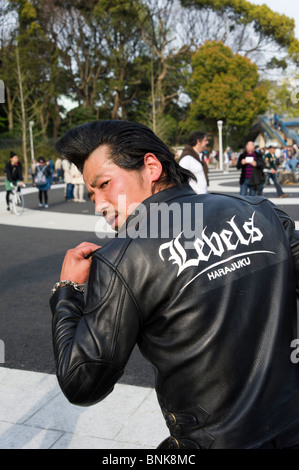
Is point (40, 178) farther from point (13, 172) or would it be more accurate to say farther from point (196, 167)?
point (196, 167)

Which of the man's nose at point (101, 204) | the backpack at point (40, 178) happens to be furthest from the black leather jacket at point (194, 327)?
the backpack at point (40, 178)

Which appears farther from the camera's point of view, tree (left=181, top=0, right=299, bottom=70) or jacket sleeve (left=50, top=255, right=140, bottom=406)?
tree (left=181, top=0, right=299, bottom=70)

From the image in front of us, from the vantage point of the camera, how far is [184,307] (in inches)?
42.3

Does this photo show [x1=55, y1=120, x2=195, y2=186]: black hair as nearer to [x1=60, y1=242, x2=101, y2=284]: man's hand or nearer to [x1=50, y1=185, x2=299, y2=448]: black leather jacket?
[x1=50, y1=185, x2=299, y2=448]: black leather jacket

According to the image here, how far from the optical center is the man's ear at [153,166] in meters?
1.25

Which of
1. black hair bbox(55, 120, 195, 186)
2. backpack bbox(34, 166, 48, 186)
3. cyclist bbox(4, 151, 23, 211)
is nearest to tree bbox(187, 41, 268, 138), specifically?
backpack bbox(34, 166, 48, 186)

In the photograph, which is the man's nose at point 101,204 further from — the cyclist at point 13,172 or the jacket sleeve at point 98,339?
the cyclist at point 13,172

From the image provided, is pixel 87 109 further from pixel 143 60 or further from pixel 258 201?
pixel 258 201

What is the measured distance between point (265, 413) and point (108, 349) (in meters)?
0.40

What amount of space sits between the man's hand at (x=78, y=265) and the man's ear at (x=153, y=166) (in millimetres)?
247

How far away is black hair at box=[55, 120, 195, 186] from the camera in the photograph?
4.03 ft

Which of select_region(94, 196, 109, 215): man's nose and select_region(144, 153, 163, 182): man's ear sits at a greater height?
select_region(144, 153, 163, 182): man's ear

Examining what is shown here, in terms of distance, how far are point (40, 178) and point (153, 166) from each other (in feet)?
39.1

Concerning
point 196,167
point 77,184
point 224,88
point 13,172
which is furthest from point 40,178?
point 224,88
